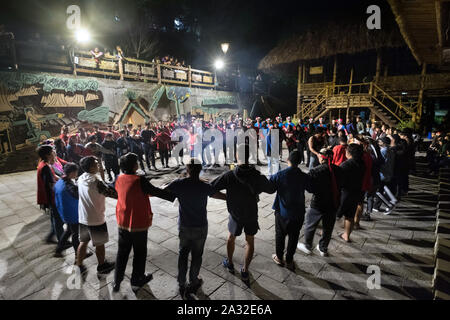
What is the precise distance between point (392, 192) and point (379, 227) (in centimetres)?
191

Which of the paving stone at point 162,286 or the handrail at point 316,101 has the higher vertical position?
the handrail at point 316,101

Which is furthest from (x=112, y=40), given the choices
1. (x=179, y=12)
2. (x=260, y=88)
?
(x=260, y=88)

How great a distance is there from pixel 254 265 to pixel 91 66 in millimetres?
12846

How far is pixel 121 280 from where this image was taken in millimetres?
2967

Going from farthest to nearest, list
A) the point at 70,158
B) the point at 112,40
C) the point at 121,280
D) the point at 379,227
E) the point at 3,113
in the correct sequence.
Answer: the point at 112,40
the point at 3,113
the point at 70,158
the point at 379,227
the point at 121,280

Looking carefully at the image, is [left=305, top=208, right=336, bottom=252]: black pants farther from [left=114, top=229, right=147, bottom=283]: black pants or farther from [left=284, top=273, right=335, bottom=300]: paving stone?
[left=114, top=229, right=147, bottom=283]: black pants

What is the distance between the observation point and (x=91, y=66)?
1180 centimetres

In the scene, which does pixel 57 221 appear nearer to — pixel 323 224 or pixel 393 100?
pixel 323 224

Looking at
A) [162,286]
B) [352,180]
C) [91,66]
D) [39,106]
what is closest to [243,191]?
[162,286]

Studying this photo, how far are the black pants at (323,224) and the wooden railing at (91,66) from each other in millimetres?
12639

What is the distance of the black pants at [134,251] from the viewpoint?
2.79 meters

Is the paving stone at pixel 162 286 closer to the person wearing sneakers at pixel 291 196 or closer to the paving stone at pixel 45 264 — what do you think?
the paving stone at pixel 45 264

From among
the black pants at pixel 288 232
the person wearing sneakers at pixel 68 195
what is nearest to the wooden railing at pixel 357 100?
the black pants at pixel 288 232

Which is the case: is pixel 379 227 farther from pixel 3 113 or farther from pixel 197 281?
pixel 3 113
